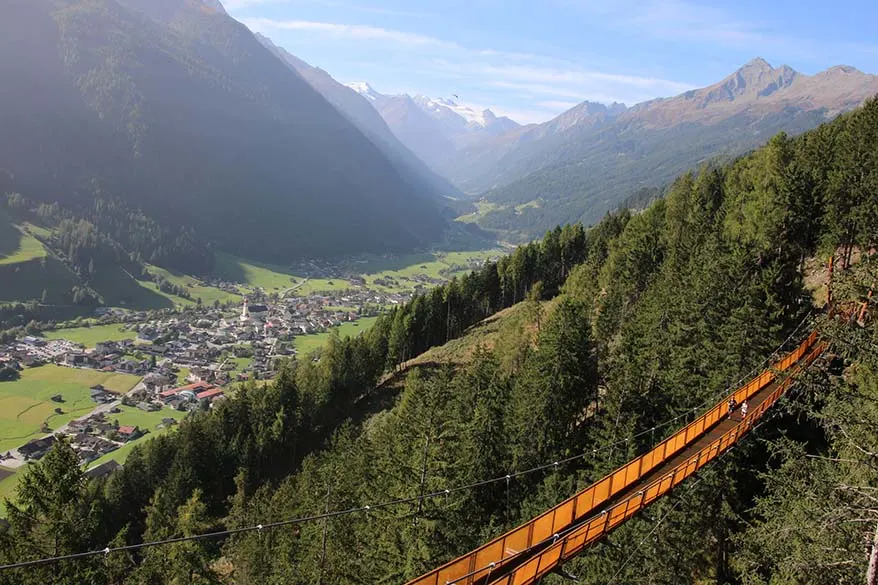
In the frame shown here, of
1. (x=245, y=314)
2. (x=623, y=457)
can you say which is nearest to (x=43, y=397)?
(x=245, y=314)

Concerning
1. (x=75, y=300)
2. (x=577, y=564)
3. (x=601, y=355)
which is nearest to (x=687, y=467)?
(x=577, y=564)

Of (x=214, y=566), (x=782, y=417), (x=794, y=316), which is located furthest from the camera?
(x=214, y=566)

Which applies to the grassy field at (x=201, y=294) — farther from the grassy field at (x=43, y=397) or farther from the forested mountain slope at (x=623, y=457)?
the forested mountain slope at (x=623, y=457)

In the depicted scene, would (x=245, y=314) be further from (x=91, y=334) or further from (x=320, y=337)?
(x=91, y=334)

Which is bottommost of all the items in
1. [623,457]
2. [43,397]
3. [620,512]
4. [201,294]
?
[43,397]

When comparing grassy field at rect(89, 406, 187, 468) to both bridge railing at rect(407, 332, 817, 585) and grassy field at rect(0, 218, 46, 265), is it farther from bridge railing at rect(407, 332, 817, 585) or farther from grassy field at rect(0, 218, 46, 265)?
grassy field at rect(0, 218, 46, 265)

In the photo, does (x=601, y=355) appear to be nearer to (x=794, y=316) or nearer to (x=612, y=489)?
(x=794, y=316)

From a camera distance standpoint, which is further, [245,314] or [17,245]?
[17,245]

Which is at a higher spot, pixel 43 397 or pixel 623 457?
pixel 623 457
